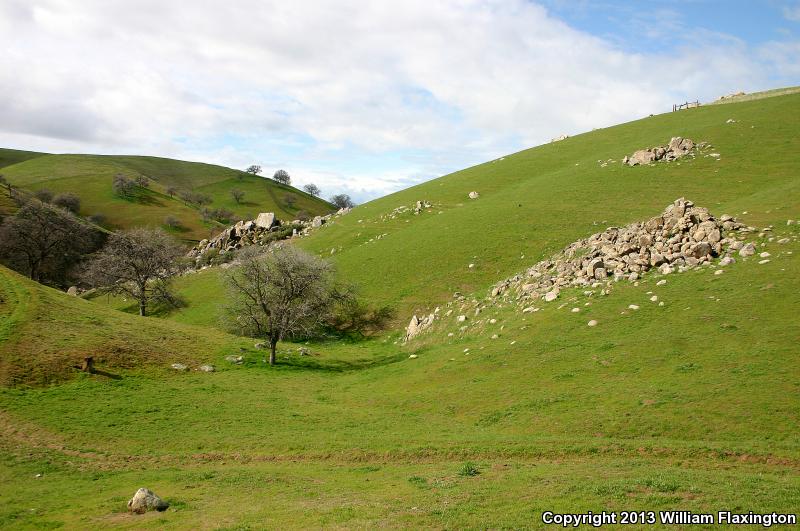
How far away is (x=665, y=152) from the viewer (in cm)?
→ 7250

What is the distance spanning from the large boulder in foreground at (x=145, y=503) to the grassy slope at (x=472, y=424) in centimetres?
64

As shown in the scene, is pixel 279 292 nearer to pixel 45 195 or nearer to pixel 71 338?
pixel 71 338

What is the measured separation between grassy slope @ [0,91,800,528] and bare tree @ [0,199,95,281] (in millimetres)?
47837

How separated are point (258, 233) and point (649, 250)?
80.3m

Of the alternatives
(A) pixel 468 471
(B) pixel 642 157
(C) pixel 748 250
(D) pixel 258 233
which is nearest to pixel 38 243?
(D) pixel 258 233

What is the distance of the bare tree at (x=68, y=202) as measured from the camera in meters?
138

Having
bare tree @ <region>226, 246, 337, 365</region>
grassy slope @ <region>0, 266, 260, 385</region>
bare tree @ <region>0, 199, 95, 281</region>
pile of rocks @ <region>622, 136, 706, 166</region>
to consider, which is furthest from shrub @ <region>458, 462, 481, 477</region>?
bare tree @ <region>0, 199, 95, 281</region>

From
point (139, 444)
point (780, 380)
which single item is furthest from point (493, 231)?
point (139, 444)

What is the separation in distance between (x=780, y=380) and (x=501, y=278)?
30.6 meters

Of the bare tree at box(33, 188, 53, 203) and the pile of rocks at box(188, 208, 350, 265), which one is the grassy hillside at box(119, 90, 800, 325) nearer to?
the pile of rocks at box(188, 208, 350, 265)

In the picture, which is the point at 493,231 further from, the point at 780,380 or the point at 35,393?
the point at 35,393

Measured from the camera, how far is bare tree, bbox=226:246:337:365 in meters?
41.8

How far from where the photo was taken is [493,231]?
6138 centimetres

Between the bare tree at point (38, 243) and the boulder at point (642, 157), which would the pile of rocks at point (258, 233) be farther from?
the boulder at point (642, 157)
